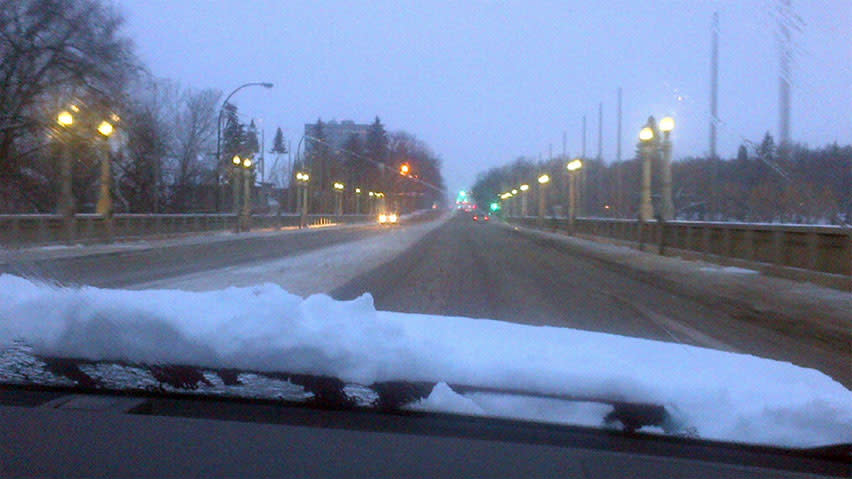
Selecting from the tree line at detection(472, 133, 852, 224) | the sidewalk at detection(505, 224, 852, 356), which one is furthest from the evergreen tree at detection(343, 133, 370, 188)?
the sidewalk at detection(505, 224, 852, 356)

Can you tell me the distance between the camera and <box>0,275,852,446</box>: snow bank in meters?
4.08

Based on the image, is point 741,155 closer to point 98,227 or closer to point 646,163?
point 646,163

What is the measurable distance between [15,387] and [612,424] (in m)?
3.35

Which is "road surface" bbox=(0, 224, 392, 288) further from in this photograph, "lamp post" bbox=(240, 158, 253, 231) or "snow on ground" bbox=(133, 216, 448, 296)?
"lamp post" bbox=(240, 158, 253, 231)

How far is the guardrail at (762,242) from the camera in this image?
15.9 meters

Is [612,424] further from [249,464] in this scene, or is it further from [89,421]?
[89,421]

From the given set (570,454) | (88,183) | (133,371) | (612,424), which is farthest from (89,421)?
(88,183)

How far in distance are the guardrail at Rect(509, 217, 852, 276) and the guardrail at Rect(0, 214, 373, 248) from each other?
18.2 meters

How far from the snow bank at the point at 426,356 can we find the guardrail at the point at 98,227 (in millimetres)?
15563

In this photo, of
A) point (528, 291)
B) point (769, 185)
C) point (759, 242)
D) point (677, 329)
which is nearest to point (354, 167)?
point (759, 242)

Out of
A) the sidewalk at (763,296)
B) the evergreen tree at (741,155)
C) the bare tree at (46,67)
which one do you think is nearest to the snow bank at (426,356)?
the sidewalk at (763,296)

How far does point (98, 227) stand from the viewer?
31.3m

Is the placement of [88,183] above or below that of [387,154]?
below

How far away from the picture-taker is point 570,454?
3.73 metres
